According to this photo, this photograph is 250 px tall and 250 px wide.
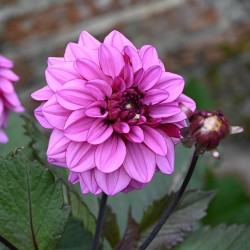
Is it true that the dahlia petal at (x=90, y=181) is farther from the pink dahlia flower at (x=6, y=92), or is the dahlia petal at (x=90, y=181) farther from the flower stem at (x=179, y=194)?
the pink dahlia flower at (x=6, y=92)

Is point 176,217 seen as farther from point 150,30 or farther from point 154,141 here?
point 150,30

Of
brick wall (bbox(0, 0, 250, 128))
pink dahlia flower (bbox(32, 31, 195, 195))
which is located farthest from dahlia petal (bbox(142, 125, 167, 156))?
brick wall (bbox(0, 0, 250, 128))

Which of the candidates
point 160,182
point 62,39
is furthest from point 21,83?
point 160,182

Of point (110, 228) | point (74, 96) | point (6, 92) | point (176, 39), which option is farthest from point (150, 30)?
point (74, 96)

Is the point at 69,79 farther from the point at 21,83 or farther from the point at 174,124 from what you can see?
the point at 21,83

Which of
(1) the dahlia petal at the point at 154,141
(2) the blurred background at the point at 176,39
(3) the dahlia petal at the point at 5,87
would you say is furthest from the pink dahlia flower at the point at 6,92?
(2) the blurred background at the point at 176,39
